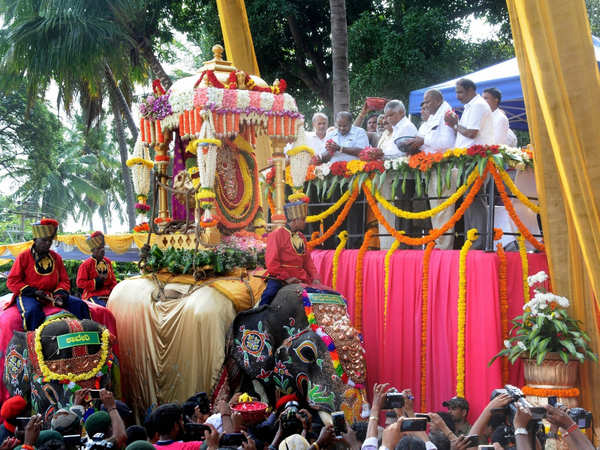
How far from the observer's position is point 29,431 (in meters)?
4.46

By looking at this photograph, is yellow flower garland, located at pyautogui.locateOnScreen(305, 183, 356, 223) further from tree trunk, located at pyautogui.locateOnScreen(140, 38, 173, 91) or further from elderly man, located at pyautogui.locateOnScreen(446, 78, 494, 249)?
tree trunk, located at pyautogui.locateOnScreen(140, 38, 173, 91)

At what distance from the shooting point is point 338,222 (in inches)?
402

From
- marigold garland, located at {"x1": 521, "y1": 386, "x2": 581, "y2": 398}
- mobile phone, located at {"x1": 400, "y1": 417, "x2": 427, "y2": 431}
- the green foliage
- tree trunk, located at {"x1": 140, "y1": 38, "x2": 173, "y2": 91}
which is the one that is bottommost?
marigold garland, located at {"x1": 521, "y1": 386, "x2": 581, "y2": 398}

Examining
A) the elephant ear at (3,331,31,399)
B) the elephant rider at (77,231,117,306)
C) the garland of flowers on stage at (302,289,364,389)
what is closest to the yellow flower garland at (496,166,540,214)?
the garland of flowers on stage at (302,289,364,389)

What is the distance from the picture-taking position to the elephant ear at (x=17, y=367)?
790cm

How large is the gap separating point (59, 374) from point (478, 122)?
526cm

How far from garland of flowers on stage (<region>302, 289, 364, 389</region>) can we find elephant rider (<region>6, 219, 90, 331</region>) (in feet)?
8.24

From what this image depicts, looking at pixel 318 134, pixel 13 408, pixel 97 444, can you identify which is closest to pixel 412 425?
pixel 97 444

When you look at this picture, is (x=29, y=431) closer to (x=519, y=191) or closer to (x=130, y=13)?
(x=519, y=191)

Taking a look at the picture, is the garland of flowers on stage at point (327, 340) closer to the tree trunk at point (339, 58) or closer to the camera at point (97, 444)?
the camera at point (97, 444)

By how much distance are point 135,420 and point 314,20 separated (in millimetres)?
13370

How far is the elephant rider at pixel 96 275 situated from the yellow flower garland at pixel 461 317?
542 cm

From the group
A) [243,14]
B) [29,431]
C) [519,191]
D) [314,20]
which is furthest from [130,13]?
[29,431]

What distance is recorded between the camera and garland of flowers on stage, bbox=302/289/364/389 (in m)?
7.28
